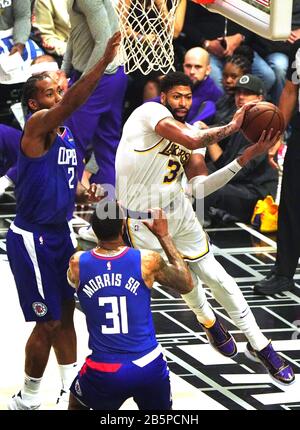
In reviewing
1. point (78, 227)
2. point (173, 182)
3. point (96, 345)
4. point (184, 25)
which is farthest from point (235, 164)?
point (184, 25)

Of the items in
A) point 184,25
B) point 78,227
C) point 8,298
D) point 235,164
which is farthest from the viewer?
point 184,25

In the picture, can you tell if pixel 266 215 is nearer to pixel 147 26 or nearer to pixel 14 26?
pixel 147 26

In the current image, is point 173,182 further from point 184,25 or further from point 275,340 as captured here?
point 184,25

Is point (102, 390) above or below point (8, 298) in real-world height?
above

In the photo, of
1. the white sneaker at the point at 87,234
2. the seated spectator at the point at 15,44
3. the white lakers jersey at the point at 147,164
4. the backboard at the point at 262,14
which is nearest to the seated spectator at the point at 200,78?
the seated spectator at the point at 15,44

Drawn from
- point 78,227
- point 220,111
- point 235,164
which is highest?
point 235,164

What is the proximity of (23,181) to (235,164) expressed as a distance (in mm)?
1408

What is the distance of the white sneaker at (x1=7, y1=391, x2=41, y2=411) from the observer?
24.7 feet

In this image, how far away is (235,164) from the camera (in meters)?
8.02

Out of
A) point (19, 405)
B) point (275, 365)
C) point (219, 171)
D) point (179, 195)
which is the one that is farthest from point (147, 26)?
point (19, 405)

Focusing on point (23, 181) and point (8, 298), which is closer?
point (23, 181)

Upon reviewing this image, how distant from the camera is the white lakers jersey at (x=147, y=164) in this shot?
27.1 ft
